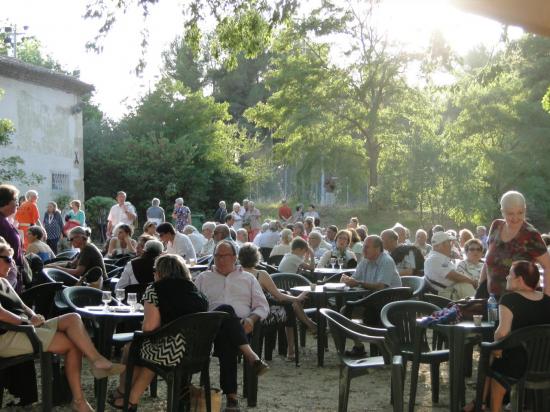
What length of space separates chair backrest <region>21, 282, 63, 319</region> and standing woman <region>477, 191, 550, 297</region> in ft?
13.2

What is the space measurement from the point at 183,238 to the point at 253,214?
12.0m

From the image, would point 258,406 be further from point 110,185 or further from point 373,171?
point 373,171

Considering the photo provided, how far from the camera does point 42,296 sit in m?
8.76

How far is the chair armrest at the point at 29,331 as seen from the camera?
6633mm

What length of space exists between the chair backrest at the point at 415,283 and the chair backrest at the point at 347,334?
2978 millimetres

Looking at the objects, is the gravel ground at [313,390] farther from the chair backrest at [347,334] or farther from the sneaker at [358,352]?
the chair backrest at [347,334]

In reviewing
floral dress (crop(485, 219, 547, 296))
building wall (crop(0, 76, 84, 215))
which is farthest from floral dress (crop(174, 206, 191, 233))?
floral dress (crop(485, 219, 547, 296))

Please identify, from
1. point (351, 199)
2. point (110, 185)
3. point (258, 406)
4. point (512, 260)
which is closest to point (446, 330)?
point (512, 260)

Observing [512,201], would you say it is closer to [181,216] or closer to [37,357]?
[37,357]

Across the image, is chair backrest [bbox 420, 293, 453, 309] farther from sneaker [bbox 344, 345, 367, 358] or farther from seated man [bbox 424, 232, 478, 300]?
seated man [bbox 424, 232, 478, 300]

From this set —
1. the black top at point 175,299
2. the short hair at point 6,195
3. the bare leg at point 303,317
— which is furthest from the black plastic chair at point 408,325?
the short hair at point 6,195

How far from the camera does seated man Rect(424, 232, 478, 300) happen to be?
1016 cm

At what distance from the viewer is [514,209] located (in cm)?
745

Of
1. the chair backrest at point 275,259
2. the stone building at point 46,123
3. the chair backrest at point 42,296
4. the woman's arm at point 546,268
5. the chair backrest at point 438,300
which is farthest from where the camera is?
the stone building at point 46,123
